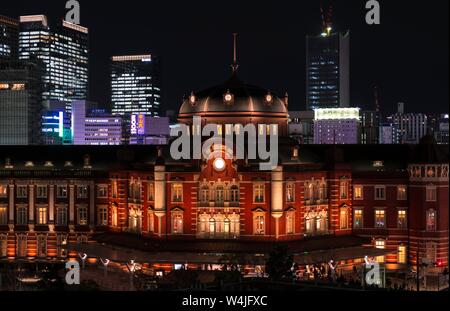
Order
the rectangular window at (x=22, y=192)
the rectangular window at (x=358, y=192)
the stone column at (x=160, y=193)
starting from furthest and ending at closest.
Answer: the rectangular window at (x=22, y=192), the rectangular window at (x=358, y=192), the stone column at (x=160, y=193)

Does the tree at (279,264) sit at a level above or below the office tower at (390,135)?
below

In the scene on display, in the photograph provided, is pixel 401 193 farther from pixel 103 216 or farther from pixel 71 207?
pixel 71 207

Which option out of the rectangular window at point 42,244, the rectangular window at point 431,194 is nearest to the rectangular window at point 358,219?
the rectangular window at point 431,194

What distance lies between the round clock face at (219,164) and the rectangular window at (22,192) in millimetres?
17919

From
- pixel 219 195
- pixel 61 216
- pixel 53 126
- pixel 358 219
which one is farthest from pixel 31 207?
pixel 53 126

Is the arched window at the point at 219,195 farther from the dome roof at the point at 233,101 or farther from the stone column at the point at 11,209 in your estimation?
the stone column at the point at 11,209

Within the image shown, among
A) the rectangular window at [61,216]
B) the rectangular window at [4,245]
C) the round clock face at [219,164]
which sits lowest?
the rectangular window at [4,245]

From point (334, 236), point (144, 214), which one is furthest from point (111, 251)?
point (334, 236)

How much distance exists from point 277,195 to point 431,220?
40.6ft

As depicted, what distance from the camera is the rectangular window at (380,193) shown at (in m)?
73.8

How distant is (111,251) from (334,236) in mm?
16683

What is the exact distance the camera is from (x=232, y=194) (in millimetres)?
68750

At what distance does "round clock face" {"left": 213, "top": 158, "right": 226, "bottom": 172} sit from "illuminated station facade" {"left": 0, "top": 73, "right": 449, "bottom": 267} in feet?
0.23
